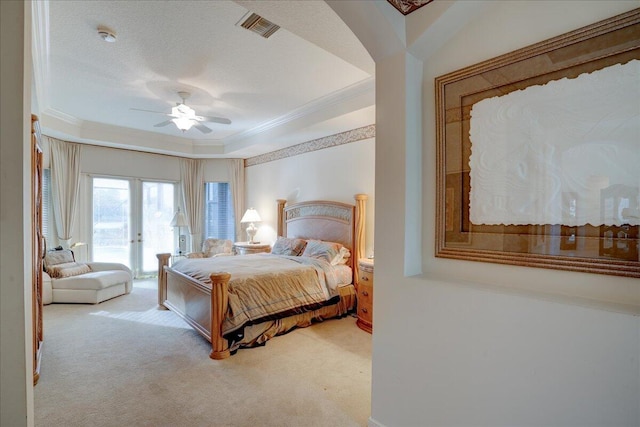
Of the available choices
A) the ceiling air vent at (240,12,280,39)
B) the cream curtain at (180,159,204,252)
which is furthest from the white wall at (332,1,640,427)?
the cream curtain at (180,159,204,252)

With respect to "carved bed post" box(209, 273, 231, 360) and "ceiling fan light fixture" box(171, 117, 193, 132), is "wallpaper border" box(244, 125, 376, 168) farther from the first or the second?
"carved bed post" box(209, 273, 231, 360)

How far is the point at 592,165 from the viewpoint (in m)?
1.28

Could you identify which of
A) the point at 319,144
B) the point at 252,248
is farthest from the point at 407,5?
the point at 252,248

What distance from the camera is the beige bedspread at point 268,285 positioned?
3.04 metres

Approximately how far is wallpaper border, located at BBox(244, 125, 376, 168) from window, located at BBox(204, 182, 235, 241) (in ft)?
3.30

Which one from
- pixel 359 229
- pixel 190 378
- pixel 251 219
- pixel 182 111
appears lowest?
pixel 190 378

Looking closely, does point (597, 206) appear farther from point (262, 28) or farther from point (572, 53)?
point (262, 28)

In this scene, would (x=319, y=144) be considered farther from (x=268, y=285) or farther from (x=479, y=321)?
(x=479, y=321)

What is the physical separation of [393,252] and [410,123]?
79cm

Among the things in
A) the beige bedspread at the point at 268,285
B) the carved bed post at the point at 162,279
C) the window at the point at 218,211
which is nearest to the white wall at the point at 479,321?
the beige bedspread at the point at 268,285

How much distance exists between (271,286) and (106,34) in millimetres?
2777

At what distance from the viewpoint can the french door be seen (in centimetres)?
586

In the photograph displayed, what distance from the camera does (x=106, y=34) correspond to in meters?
2.54

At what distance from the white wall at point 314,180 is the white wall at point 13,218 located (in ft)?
11.5
